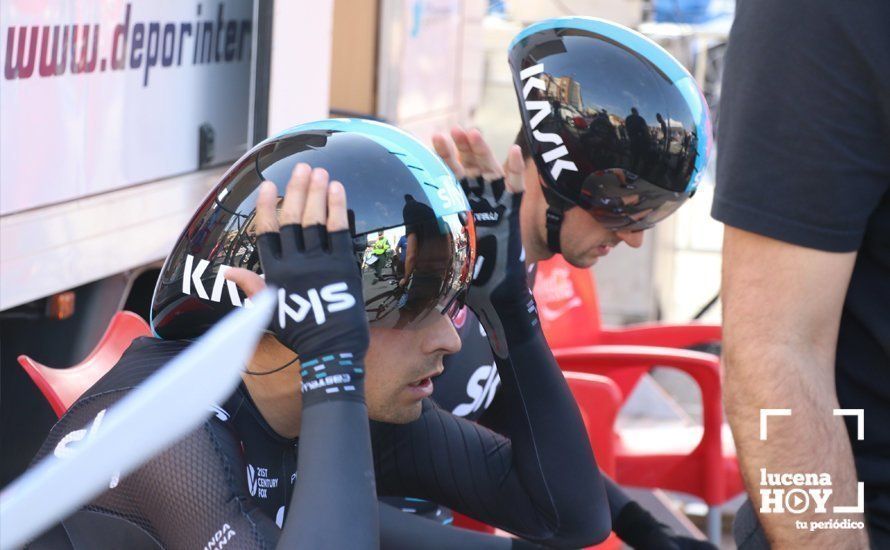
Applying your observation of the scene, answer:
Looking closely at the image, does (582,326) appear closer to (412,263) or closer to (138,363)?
(412,263)

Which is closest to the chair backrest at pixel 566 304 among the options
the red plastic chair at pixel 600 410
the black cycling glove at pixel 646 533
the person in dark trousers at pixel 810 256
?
the red plastic chair at pixel 600 410

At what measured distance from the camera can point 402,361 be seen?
2.29m

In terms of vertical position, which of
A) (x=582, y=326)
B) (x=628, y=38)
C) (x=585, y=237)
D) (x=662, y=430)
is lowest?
(x=662, y=430)

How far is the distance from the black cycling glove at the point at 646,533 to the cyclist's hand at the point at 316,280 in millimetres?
1511

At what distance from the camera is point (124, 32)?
3479 mm

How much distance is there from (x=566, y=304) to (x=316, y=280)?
128 inches

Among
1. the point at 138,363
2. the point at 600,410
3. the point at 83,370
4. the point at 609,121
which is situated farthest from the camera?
the point at 600,410

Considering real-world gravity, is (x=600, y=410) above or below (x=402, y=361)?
below

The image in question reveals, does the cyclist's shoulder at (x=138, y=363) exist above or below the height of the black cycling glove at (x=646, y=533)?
above

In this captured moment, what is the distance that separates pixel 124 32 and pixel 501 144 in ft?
21.0

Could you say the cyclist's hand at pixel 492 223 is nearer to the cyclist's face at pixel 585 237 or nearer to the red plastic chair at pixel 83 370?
the cyclist's face at pixel 585 237

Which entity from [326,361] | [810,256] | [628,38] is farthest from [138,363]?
[628,38]

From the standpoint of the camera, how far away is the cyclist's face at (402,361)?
7.47 ft

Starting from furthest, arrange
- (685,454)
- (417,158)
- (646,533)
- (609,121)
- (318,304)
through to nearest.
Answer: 1. (685,454)
2. (646,533)
3. (609,121)
4. (417,158)
5. (318,304)
